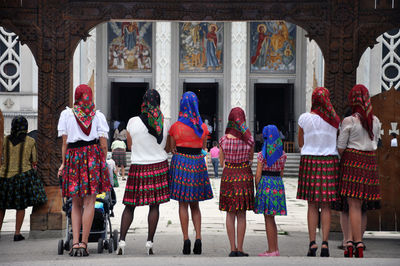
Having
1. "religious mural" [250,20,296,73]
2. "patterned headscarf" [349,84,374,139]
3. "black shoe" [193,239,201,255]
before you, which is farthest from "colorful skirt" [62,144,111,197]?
"religious mural" [250,20,296,73]

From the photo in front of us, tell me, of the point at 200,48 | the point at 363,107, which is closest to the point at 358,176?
the point at 363,107

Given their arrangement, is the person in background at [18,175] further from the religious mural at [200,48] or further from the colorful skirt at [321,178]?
the religious mural at [200,48]

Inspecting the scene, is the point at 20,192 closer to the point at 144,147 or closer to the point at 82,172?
the point at 82,172

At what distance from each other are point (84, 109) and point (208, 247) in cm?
246

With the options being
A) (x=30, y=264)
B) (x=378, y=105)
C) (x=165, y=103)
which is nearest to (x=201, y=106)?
(x=165, y=103)

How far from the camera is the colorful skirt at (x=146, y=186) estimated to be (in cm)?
706

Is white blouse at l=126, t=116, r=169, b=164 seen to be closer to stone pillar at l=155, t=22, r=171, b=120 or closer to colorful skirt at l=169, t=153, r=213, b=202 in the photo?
colorful skirt at l=169, t=153, r=213, b=202

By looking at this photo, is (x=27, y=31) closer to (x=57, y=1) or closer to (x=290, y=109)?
(x=57, y=1)

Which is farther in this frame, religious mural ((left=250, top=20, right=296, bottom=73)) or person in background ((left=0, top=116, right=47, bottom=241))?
→ religious mural ((left=250, top=20, right=296, bottom=73))

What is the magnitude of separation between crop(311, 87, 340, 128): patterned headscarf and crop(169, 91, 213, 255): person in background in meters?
1.33

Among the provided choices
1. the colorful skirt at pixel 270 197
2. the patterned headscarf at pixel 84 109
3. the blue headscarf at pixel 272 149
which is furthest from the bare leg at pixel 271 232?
the patterned headscarf at pixel 84 109

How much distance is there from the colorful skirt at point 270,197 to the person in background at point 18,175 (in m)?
3.58

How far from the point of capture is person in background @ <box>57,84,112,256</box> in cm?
697

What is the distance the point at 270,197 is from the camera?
7.04m
